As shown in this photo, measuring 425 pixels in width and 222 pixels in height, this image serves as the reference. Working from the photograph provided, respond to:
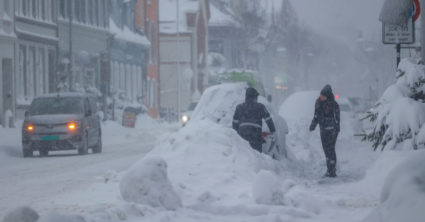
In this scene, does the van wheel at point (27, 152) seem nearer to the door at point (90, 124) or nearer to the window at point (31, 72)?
the door at point (90, 124)

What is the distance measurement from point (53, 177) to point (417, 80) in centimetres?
655

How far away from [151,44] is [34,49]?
27.4 metres

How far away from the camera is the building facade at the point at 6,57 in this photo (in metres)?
37.0

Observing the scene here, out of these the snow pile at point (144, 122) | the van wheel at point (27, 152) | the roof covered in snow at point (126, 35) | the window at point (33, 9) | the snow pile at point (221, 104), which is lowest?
the snow pile at point (144, 122)

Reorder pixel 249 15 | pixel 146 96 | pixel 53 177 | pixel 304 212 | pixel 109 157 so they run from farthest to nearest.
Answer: pixel 249 15 → pixel 146 96 → pixel 109 157 → pixel 53 177 → pixel 304 212

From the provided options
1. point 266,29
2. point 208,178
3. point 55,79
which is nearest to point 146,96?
point 55,79

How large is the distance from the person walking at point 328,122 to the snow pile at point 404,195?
11446 millimetres

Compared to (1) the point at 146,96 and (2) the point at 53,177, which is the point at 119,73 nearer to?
(1) the point at 146,96

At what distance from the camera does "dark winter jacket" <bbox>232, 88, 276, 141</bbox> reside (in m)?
16.2

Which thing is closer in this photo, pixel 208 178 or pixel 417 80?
pixel 208 178

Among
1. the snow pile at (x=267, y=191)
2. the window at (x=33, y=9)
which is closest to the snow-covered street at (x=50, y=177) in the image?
the snow pile at (x=267, y=191)

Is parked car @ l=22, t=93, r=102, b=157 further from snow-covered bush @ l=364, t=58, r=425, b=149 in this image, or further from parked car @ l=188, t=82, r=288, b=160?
snow-covered bush @ l=364, t=58, r=425, b=149

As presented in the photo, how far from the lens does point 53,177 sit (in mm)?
17328

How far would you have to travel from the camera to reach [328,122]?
17.6m
